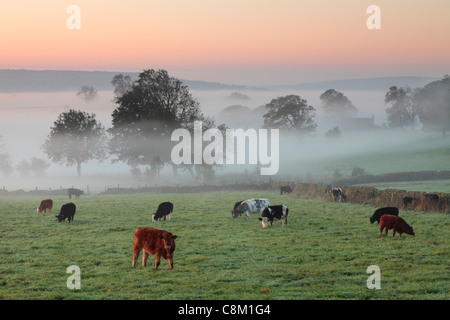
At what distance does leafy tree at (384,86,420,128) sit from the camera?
397 feet

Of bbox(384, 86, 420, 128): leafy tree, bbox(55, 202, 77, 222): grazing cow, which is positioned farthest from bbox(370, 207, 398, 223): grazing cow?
bbox(384, 86, 420, 128): leafy tree

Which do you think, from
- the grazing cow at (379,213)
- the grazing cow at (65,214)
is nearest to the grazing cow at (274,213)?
the grazing cow at (379,213)

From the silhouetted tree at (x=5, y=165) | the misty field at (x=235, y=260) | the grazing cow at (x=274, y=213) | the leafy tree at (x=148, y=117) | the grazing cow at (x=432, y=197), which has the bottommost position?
the misty field at (x=235, y=260)

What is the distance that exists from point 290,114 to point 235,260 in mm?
92589

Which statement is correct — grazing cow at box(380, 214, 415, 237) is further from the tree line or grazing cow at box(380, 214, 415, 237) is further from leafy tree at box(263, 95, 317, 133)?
leafy tree at box(263, 95, 317, 133)

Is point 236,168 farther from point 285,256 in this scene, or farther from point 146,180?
point 285,256

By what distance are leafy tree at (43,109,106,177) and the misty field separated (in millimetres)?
64866

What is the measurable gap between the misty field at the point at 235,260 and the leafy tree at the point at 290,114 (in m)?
79.1

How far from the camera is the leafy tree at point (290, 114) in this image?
107312 mm

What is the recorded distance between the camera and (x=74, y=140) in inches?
3634

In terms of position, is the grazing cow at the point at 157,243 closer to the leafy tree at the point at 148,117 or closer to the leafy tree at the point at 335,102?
the leafy tree at the point at 148,117

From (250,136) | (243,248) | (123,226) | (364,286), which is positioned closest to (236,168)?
(250,136)

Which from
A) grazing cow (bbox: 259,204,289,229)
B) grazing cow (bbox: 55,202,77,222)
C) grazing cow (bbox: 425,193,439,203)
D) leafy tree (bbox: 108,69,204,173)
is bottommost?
grazing cow (bbox: 55,202,77,222)
